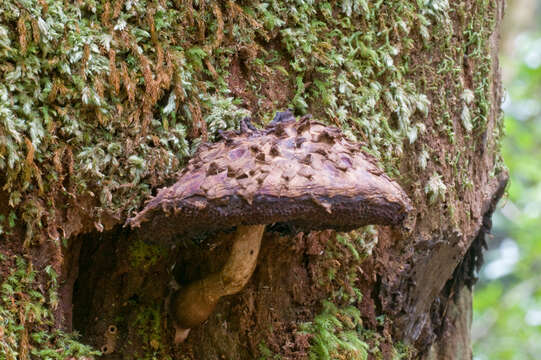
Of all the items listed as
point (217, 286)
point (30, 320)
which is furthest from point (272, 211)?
point (30, 320)

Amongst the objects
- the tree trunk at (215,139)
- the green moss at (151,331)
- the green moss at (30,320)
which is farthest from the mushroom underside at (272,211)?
the green moss at (151,331)

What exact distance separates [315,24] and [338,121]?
0.50 metres

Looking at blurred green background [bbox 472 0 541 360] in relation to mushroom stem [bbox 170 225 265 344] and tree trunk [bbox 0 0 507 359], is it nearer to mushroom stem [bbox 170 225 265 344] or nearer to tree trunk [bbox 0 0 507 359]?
tree trunk [bbox 0 0 507 359]

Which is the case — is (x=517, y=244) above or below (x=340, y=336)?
above

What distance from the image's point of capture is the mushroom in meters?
1.85

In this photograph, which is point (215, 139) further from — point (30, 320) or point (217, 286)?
point (30, 320)

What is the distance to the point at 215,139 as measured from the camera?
248cm

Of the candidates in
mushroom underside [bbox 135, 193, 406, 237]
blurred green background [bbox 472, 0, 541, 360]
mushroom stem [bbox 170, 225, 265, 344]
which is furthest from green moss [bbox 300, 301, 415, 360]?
blurred green background [bbox 472, 0, 541, 360]

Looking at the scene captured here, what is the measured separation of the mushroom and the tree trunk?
0.27m

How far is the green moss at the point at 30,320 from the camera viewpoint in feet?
6.73

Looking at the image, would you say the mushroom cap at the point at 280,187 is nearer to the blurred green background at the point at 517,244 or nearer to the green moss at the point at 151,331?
the green moss at the point at 151,331

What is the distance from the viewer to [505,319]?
359 inches

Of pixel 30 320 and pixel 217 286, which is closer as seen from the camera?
pixel 30 320

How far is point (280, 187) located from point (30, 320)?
1.12 m
